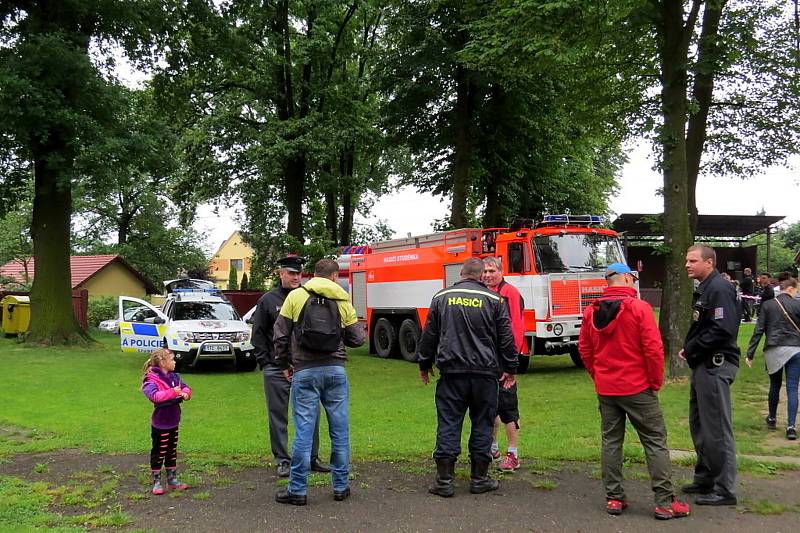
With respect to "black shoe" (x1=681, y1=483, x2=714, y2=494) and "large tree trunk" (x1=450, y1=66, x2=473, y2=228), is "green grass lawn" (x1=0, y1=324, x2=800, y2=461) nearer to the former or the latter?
"black shoe" (x1=681, y1=483, x2=714, y2=494)

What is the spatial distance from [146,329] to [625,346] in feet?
43.7

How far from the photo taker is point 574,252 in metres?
14.4

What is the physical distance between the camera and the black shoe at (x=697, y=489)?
5535mm

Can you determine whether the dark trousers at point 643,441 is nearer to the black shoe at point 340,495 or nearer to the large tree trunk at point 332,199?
the black shoe at point 340,495

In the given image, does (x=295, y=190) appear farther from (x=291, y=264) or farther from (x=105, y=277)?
(x=291, y=264)

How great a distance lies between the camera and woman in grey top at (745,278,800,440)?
8023 millimetres

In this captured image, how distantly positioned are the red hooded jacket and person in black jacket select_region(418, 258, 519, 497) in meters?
0.76

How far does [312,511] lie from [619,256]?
1111cm

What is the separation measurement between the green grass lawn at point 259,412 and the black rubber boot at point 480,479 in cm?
143

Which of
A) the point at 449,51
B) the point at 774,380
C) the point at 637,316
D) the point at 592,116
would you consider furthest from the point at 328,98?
the point at 637,316

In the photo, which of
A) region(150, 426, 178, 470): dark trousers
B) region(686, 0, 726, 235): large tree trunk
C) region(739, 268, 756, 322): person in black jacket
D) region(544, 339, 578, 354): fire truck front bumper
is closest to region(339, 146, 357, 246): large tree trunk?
region(739, 268, 756, 322): person in black jacket

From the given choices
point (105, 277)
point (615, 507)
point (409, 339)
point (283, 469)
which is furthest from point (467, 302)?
point (105, 277)

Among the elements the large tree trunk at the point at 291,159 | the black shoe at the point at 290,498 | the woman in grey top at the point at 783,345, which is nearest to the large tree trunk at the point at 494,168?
the large tree trunk at the point at 291,159

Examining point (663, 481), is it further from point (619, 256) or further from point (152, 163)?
point (152, 163)
